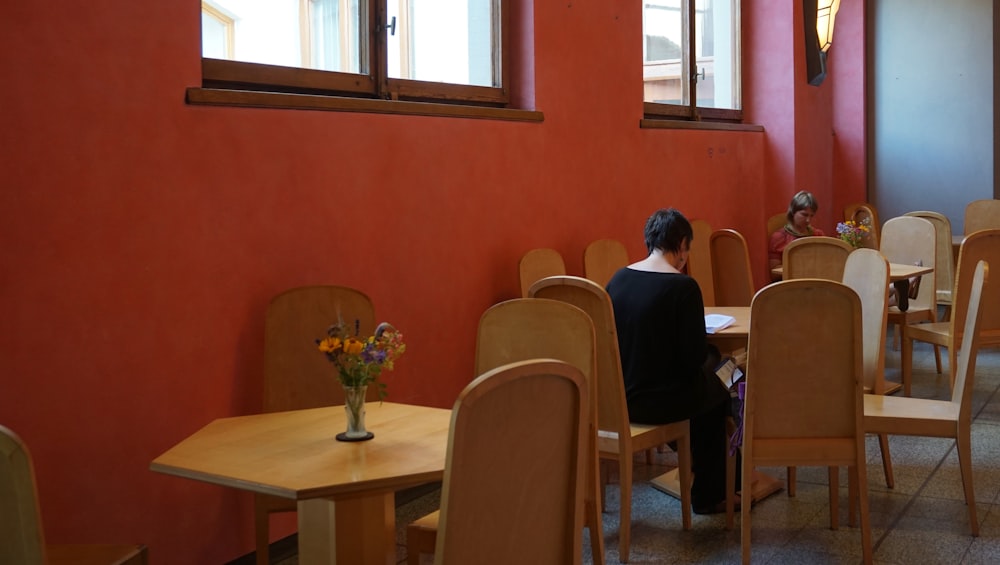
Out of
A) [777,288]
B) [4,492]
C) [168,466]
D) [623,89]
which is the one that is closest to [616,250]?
[623,89]

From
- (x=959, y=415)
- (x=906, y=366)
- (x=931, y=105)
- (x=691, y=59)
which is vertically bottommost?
(x=906, y=366)

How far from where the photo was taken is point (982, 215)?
7621 mm

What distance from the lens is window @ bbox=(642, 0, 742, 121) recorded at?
653cm

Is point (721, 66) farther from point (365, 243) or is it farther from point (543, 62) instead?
point (365, 243)

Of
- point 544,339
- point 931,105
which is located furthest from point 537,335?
point 931,105

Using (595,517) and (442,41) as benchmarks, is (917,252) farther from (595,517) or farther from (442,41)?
(595,517)

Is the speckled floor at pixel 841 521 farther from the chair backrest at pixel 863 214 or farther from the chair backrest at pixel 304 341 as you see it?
the chair backrest at pixel 863 214

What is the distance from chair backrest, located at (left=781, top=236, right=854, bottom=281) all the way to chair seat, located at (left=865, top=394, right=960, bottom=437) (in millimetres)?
1377

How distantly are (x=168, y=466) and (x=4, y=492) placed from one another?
1.51ft

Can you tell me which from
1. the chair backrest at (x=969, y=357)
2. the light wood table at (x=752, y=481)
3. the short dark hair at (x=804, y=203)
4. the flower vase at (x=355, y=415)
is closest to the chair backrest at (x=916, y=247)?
the short dark hair at (x=804, y=203)

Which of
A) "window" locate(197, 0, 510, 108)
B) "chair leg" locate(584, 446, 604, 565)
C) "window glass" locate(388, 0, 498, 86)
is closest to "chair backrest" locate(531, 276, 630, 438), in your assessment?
"chair leg" locate(584, 446, 604, 565)

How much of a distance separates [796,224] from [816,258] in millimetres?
1750

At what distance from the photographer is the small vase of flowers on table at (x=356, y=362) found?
2.47 metres

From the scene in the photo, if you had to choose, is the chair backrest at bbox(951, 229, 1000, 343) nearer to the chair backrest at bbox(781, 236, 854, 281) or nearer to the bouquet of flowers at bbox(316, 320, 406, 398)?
the chair backrest at bbox(781, 236, 854, 281)
